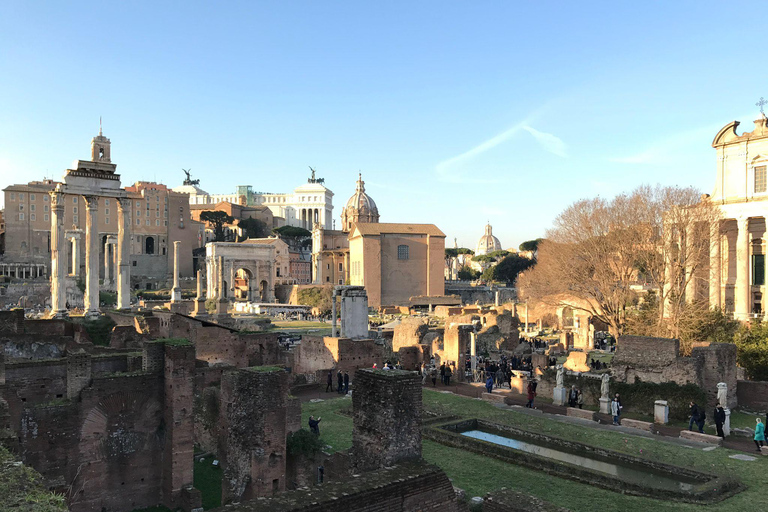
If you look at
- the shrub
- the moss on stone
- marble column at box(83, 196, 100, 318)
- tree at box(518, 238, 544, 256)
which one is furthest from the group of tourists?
tree at box(518, 238, 544, 256)

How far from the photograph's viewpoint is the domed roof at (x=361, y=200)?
9856cm

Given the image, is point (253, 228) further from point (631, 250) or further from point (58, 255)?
point (631, 250)

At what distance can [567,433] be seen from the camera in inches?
535

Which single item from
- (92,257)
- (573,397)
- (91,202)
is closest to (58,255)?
(92,257)

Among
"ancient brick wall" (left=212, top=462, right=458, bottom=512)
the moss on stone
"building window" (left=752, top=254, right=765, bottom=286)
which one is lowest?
"ancient brick wall" (left=212, top=462, right=458, bottom=512)

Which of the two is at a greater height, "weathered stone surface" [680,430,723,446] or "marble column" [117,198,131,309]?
"marble column" [117,198,131,309]

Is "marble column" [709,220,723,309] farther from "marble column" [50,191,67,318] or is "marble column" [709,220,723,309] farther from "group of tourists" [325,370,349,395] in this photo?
"marble column" [50,191,67,318]

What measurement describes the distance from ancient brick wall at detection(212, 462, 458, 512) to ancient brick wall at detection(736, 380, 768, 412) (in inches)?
535

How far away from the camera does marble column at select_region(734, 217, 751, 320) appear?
3148cm

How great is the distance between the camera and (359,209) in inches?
3856

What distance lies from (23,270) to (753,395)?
85951 mm

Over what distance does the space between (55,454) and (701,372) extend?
15082 mm

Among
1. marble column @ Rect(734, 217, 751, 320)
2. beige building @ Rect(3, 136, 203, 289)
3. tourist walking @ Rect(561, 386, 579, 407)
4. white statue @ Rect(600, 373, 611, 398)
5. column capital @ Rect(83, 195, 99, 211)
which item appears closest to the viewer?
white statue @ Rect(600, 373, 611, 398)

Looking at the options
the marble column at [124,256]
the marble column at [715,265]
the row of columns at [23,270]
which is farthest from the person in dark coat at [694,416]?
the row of columns at [23,270]
